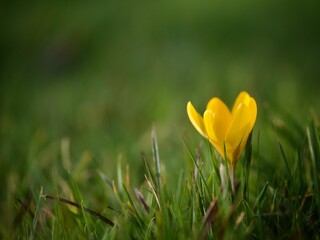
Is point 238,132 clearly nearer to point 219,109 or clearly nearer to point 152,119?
point 219,109

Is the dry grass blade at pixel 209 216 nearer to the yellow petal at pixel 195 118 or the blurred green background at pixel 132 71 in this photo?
the yellow petal at pixel 195 118

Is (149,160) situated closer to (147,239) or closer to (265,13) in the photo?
(147,239)

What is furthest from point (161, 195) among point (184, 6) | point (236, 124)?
point (184, 6)

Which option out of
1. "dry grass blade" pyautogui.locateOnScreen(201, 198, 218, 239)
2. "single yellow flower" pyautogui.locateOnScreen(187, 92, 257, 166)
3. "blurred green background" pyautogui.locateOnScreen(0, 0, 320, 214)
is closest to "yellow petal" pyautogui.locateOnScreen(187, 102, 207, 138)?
"single yellow flower" pyautogui.locateOnScreen(187, 92, 257, 166)

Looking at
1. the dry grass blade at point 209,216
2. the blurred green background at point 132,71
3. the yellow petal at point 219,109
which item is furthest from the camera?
the blurred green background at point 132,71

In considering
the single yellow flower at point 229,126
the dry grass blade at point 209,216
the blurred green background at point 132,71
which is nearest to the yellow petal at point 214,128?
the single yellow flower at point 229,126

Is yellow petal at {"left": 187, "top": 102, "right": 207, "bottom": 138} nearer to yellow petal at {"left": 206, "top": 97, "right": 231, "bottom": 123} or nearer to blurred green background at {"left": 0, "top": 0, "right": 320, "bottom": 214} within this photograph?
yellow petal at {"left": 206, "top": 97, "right": 231, "bottom": 123}

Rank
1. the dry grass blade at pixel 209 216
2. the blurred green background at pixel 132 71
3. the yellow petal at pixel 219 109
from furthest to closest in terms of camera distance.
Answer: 1. the blurred green background at pixel 132 71
2. the yellow petal at pixel 219 109
3. the dry grass blade at pixel 209 216

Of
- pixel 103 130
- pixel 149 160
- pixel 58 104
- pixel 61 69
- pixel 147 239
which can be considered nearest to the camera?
pixel 147 239
